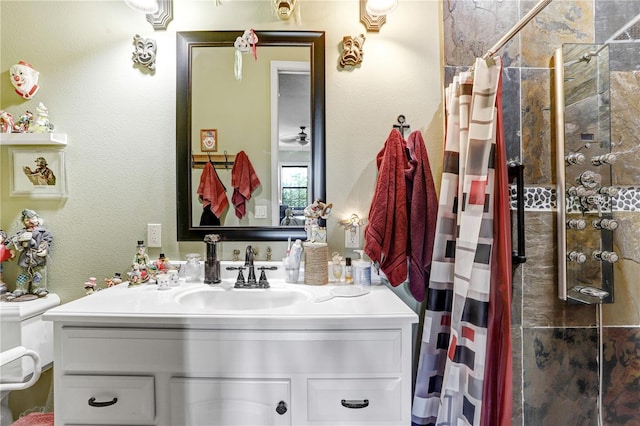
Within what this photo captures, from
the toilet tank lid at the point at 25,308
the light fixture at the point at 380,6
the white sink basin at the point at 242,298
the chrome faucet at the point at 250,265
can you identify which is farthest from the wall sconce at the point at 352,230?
the toilet tank lid at the point at 25,308

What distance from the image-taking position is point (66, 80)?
5.16ft

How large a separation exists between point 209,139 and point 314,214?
0.68 metres

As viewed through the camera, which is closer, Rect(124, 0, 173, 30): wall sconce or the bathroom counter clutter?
the bathroom counter clutter

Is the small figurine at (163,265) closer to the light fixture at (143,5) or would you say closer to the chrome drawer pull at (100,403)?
the chrome drawer pull at (100,403)

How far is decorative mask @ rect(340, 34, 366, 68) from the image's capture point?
152 centimetres

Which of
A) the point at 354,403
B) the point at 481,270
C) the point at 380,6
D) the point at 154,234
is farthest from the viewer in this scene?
the point at 154,234

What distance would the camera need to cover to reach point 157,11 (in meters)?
1.51

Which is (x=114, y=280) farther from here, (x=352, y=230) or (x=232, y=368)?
(x=352, y=230)

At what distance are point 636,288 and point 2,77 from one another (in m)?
3.39

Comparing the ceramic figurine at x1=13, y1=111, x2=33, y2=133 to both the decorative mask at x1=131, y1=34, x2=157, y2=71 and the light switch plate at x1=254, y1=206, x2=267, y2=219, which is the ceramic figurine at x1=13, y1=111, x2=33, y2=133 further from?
the light switch plate at x1=254, y1=206, x2=267, y2=219

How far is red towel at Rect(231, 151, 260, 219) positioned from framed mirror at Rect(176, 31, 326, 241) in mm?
17

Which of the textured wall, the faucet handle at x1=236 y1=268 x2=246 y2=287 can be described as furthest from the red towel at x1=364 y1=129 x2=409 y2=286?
the faucet handle at x1=236 y1=268 x2=246 y2=287

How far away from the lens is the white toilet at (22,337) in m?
1.36

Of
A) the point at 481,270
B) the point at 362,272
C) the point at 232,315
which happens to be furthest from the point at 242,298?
the point at 481,270
